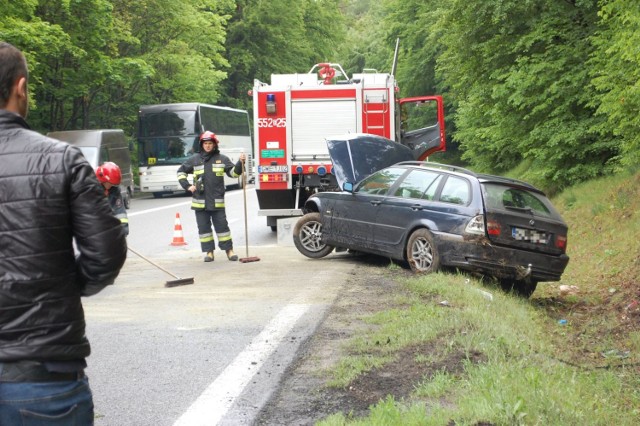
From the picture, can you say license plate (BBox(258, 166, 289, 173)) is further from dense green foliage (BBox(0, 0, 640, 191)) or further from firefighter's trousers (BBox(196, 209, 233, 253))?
dense green foliage (BBox(0, 0, 640, 191))

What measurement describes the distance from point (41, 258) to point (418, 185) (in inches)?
364

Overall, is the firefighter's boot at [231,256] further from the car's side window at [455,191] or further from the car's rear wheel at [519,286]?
the car's rear wheel at [519,286]

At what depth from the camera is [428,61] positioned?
41844mm

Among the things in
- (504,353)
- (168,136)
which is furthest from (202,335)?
(168,136)

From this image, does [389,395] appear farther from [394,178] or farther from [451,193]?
[394,178]

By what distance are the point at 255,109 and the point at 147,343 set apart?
34.3 ft

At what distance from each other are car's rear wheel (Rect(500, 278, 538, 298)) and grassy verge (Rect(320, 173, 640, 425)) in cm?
15

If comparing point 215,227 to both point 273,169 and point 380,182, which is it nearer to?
point 380,182

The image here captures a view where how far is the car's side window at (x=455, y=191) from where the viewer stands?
10.9 meters

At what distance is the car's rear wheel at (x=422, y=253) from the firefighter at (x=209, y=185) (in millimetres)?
3346

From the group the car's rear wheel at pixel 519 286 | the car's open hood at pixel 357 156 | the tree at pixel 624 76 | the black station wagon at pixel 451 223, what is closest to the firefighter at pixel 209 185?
the car's open hood at pixel 357 156

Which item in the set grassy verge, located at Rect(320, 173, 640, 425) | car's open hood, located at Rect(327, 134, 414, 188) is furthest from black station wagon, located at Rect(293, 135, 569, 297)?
grassy verge, located at Rect(320, 173, 640, 425)

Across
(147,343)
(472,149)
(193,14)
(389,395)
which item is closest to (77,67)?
(193,14)

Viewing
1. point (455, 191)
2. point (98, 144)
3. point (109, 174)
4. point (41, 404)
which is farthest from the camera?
point (98, 144)
